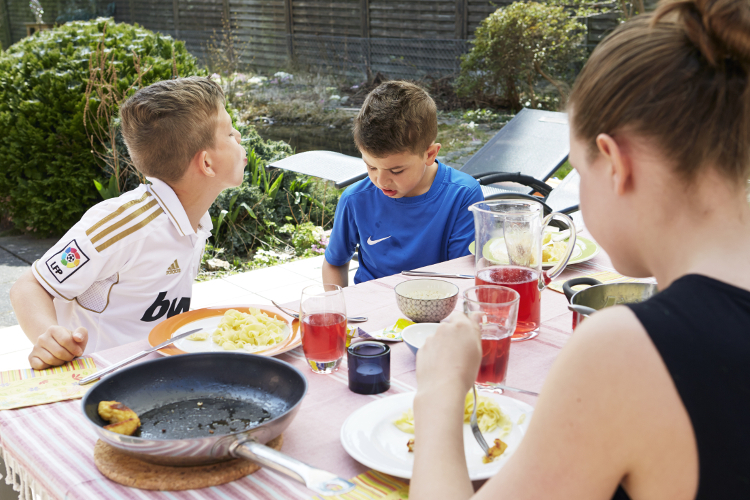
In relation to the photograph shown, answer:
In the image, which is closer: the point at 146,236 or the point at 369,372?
the point at 369,372

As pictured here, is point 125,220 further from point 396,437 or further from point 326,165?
point 326,165

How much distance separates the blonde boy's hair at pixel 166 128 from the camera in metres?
2.29

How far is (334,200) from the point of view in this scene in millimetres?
5883

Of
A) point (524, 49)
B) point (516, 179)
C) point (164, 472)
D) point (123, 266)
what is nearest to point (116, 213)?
point (123, 266)

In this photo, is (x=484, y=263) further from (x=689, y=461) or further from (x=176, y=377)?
(x=689, y=461)

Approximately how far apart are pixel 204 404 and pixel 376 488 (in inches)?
16.0

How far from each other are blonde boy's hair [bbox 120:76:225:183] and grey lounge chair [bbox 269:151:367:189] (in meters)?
1.79

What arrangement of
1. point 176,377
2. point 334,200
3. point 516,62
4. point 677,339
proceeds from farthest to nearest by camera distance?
point 516,62 → point 334,200 → point 176,377 → point 677,339

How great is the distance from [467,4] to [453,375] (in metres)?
10.6

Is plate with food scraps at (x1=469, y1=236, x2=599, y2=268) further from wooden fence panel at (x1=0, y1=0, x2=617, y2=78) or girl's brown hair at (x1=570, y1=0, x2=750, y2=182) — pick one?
wooden fence panel at (x1=0, y1=0, x2=617, y2=78)

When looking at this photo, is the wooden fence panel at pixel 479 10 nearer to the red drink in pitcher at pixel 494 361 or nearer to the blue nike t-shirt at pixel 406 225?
the blue nike t-shirt at pixel 406 225

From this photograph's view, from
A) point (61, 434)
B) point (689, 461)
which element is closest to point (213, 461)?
point (61, 434)

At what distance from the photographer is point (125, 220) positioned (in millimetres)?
2023

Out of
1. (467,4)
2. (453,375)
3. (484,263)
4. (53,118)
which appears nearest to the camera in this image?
(453,375)
